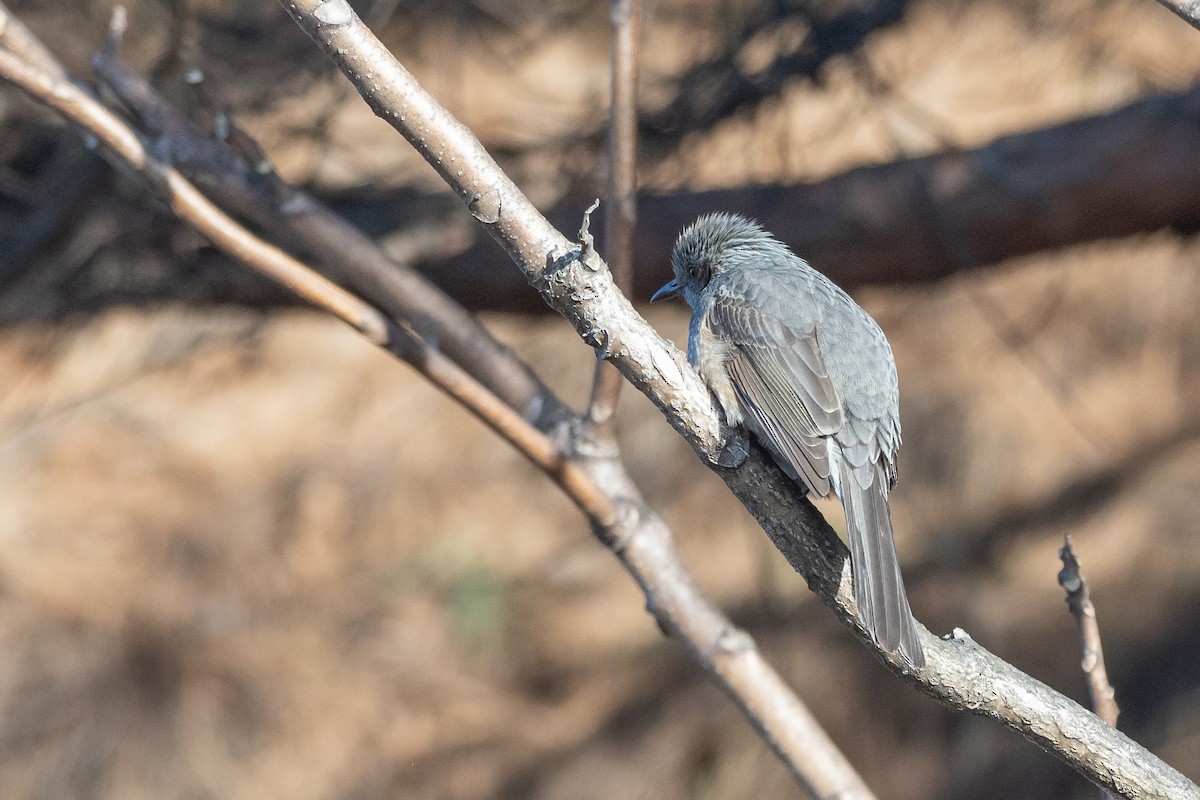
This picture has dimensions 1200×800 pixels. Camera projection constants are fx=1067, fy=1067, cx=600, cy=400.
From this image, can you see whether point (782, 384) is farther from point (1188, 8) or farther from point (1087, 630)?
point (1188, 8)

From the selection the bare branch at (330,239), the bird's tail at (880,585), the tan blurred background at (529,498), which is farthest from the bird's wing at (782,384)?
the tan blurred background at (529,498)

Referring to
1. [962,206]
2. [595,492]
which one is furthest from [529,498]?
[595,492]

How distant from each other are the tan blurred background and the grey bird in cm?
138

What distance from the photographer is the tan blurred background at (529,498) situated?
414cm

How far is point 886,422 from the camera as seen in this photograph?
7.70ft

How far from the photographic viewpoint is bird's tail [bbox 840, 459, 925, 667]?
173 centimetres

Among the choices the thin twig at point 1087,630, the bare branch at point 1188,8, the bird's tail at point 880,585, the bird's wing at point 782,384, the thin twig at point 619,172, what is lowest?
the thin twig at point 1087,630

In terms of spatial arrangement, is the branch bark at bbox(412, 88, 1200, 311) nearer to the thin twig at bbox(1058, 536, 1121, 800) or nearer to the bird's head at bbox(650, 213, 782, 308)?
the bird's head at bbox(650, 213, 782, 308)

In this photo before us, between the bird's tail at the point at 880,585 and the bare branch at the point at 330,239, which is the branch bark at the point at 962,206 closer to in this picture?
the bare branch at the point at 330,239

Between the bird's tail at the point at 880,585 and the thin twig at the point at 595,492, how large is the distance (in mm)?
533

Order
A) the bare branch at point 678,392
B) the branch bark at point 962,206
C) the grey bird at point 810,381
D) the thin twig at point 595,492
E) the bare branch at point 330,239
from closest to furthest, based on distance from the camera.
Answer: the bare branch at point 678,392 → the grey bird at point 810,381 → the thin twig at point 595,492 → the bare branch at point 330,239 → the branch bark at point 962,206

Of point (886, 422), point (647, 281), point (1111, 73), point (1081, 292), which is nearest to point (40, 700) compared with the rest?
point (647, 281)

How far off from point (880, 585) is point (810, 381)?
62 centimetres

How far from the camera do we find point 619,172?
8.04 feet
